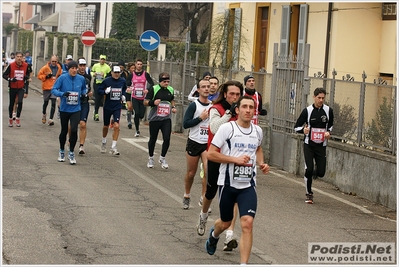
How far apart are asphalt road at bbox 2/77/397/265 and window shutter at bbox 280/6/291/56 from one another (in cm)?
864

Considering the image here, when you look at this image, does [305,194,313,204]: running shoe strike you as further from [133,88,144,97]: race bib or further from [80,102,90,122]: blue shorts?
[133,88,144,97]: race bib

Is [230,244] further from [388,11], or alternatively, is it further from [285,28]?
[285,28]

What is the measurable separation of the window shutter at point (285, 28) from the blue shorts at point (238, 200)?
1699 centimetres

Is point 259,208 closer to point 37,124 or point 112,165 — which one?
point 112,165

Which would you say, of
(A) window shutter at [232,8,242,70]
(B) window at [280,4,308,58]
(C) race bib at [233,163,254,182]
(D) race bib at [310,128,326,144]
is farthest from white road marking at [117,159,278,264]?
(A) window shutter at [232,8,242,70]

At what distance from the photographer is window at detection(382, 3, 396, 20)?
2190 centimetres

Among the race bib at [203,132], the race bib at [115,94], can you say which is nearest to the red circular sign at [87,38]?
the race bib at [115,94]

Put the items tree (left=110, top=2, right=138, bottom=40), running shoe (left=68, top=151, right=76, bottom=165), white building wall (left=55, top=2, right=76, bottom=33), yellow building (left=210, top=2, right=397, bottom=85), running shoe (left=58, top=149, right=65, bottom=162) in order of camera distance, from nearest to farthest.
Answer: running shoe (left=68, top=151, right=76, bottom=165) < running shoe (left=58, top=149, right=65, bottom=162) < yellow building (left=210, top=2, right=397, bottom=85) < tree (left=110, top=2, right=138, bottom=40) < white building wall (left=55, top=2, right=76, bottom=33)

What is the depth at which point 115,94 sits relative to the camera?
695 inches

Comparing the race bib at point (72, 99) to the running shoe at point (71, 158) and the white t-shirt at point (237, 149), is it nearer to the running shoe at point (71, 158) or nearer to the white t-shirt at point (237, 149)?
the running shoe at point (71, 158)

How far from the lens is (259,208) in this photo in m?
12.5

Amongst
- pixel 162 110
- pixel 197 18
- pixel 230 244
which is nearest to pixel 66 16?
pixel 197 18

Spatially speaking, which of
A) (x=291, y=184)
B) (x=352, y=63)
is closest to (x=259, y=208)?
(x=291, y=184)

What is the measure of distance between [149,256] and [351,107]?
782 centimetres
